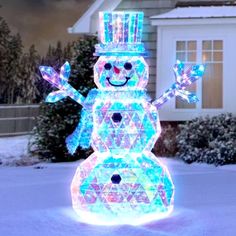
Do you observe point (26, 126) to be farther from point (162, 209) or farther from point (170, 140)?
point (162, 209)

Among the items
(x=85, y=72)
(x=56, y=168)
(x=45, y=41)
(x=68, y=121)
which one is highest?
(x=45, y=41)

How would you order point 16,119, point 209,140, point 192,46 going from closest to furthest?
point 209,140 < point 192,46 < point 16,119

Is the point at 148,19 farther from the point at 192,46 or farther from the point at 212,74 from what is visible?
the point at 212,74

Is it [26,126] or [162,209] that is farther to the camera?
[26,126]

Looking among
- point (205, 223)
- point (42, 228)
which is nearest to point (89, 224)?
point (42, 228)

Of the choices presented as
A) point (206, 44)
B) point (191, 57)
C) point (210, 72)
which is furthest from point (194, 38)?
point (210, 72)

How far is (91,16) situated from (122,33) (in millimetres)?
7667

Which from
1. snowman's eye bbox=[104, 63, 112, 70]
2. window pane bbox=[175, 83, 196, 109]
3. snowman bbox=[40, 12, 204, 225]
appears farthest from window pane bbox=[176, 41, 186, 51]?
snowman's eye bbox=[104, 63, 112, 70]

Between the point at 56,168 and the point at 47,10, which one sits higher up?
the point at 47,10

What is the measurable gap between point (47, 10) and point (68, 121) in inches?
299

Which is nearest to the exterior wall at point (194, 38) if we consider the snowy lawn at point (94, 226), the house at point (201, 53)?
the house at point (201, 53)

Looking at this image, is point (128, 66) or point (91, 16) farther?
point (91, 16)

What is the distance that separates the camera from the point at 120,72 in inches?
180

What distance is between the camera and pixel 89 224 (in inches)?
178
